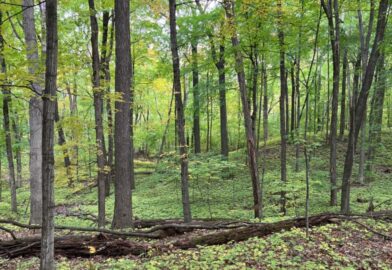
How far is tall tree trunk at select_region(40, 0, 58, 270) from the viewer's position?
3113mm

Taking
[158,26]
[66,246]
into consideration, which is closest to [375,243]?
[66,246]

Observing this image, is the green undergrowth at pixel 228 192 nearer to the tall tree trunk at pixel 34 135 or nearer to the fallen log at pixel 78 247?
the tall tree trunk at pixel 34 135

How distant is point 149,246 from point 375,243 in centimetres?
382

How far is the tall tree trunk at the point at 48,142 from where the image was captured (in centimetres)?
311

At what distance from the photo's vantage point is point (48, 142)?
3.13 meters

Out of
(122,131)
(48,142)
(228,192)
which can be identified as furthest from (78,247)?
(228,192)

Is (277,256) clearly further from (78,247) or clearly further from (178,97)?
(178,97)

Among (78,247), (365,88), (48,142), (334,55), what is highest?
(334,55)

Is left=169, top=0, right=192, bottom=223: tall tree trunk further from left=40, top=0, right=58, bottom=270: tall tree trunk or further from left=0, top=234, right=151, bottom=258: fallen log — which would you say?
left=40, top=0, right=58, bottom=270: tall tree trunk

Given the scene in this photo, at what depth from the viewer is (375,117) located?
43.1 ft

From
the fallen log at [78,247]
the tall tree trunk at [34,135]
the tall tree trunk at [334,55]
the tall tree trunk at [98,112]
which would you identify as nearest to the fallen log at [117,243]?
the fallen log at [78,247]

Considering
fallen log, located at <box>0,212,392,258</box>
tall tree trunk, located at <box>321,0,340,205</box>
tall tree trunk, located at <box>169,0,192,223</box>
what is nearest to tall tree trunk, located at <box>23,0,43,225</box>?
fallen log, located at <box>0,212,392,258</box>

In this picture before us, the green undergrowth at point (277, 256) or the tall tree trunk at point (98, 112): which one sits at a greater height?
the tall tree trunk at point (98, 112)

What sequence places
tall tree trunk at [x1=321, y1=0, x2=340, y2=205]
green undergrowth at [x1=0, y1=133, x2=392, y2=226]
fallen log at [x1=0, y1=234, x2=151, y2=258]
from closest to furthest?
fallen log at [x1=0, y1=234, x2=151, y2=258] → tall tree trunk at [x1=321, y1=0, x2=340, y2=205] → green undergrowth at [x1=0, y1=133, x2=392, y2=226]
